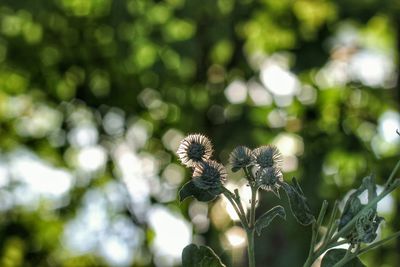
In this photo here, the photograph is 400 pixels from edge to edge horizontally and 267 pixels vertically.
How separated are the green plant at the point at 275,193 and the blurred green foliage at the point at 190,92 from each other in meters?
4.23

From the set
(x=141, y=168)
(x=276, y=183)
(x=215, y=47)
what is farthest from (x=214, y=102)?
(x=276, y=183)

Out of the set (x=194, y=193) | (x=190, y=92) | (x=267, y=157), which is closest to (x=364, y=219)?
(x=267, y=157)

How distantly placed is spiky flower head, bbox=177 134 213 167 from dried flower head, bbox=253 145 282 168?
0.27 ft

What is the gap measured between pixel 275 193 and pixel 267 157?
2.5 inches

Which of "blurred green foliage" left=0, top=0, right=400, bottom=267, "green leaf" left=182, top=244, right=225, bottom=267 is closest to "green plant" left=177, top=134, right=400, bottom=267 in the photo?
"green leaf" left=182, top=244, right=225, bottom=267

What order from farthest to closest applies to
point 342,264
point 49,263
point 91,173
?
point 49,263 → point 91,173 → point 342,264

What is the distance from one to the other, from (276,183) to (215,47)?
5544 millimetres

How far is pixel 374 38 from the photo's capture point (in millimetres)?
9672

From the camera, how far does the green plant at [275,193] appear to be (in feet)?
5.58

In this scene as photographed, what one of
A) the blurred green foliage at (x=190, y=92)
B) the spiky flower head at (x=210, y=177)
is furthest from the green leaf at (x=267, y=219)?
the blurred green foliage at (x=190, y=92)

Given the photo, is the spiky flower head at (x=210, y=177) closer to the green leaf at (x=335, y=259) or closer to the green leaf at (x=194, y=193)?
the green leaf at (x=194, y=193)

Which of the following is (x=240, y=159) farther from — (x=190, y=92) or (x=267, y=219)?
(x=190, y=92)

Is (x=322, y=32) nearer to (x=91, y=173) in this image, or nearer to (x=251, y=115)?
(x=251, y=115)

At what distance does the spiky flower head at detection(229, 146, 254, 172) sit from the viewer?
1812mm
